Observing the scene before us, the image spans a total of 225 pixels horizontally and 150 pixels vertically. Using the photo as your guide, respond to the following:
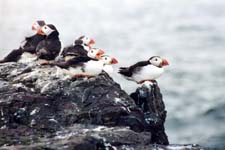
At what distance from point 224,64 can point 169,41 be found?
347 centimetres

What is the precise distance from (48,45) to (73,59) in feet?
4.80

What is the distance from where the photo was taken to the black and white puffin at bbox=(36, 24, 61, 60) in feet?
51.1

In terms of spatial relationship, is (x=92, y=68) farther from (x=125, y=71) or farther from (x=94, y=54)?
(x=125, y=71)

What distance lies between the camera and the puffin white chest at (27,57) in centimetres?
1602

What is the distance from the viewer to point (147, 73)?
1563 cm

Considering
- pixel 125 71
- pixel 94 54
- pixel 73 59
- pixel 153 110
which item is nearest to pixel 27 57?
pixel 94 54

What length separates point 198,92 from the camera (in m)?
23.8

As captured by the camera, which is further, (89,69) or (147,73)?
(147,73)

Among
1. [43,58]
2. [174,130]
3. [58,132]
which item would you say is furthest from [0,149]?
[174,130]

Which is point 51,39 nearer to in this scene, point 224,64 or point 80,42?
point 80,42

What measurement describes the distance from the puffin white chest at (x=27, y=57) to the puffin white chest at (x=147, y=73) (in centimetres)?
206

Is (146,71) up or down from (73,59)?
up

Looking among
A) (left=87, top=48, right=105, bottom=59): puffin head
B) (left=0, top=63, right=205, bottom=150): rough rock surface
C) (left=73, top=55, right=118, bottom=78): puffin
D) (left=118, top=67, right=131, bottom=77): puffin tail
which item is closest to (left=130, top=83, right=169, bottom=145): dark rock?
(left=0, top=63, right=205, bottom=150): rough rock surface

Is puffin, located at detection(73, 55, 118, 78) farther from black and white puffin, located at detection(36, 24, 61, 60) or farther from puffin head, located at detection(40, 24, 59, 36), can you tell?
puffin head, located at detection(40, 24, 59, 36)
